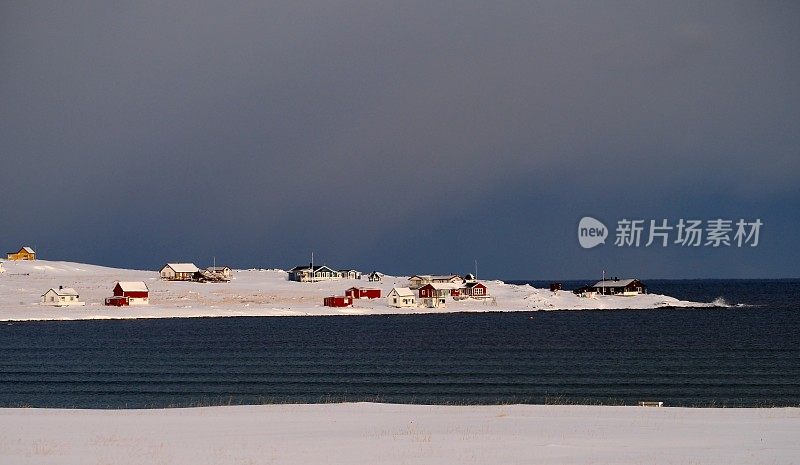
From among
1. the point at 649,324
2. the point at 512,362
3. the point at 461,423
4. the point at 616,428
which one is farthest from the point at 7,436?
the point at 649,324

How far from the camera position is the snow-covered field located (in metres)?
131

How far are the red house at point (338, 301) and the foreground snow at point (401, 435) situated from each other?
108m

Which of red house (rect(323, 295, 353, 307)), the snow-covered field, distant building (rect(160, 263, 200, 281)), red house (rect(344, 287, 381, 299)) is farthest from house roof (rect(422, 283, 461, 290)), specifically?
distant building (rect(160, 263, 200, 281))

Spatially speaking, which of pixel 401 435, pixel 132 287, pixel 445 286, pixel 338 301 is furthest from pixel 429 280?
pixel 401 435

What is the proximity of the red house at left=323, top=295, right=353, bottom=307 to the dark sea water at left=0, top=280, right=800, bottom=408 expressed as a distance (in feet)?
66.2

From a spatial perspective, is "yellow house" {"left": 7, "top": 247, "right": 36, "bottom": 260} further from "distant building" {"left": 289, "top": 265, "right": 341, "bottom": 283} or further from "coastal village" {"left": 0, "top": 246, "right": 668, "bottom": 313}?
"distant building" {"left": 289, "top": 265, "right": 341, "bottom": 283}

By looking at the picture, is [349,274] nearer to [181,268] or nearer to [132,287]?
[181,268]

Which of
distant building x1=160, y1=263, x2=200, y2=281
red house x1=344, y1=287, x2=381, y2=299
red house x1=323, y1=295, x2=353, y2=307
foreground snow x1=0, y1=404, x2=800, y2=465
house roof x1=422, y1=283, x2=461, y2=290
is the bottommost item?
foreground snow x1=0, y1=404, x2=800, y2=465

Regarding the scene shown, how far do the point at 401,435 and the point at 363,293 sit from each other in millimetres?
127400

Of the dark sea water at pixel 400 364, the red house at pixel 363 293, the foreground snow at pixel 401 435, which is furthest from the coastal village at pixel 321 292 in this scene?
the foreground snow at pixel 401 435

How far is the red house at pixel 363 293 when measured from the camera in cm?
15162

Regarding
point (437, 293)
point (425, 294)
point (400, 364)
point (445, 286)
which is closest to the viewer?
point (400, 364)

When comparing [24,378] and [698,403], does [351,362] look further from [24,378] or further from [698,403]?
[698,403]

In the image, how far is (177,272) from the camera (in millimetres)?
167000
